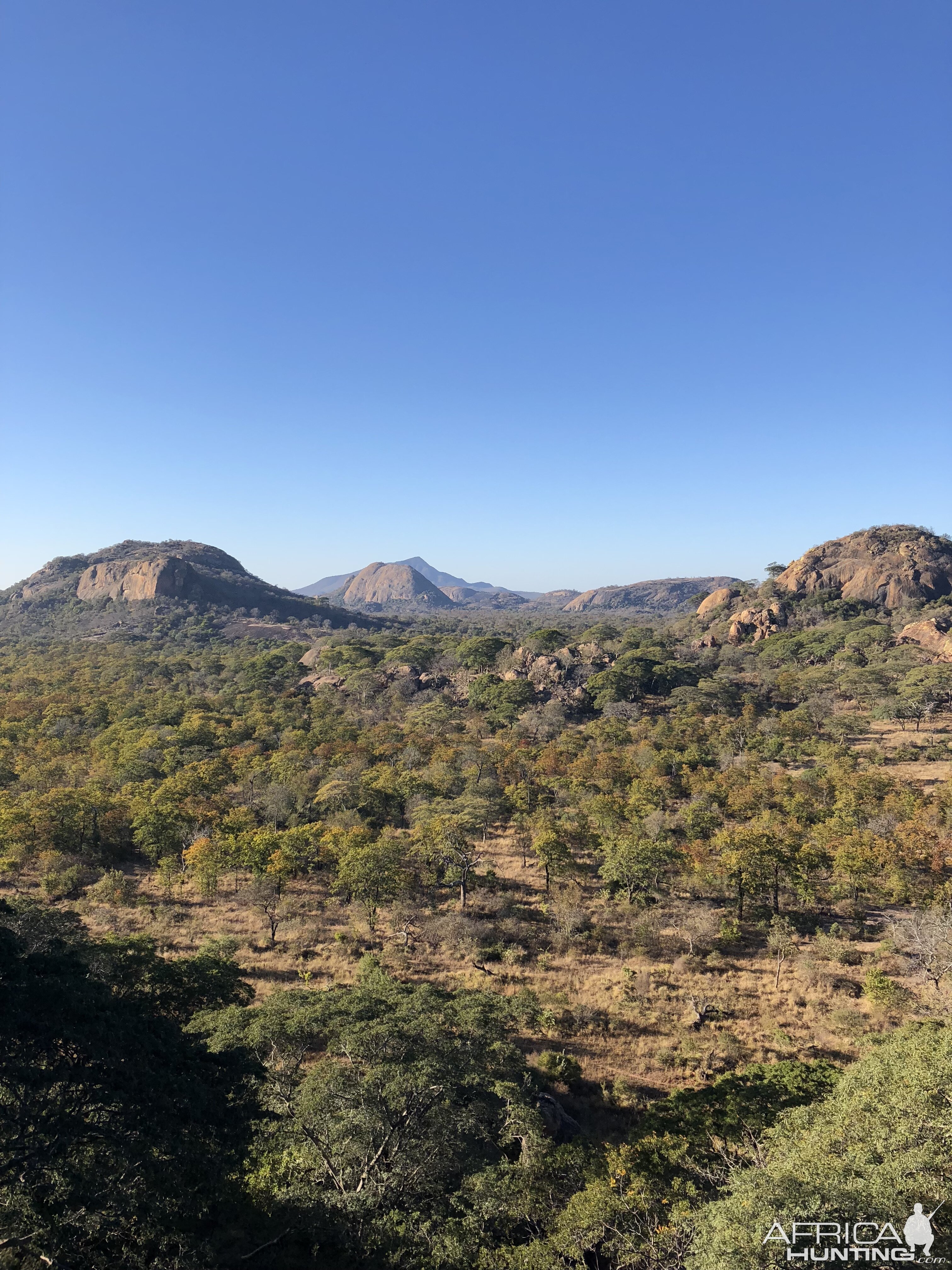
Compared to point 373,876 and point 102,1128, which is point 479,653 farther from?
point 102,1128

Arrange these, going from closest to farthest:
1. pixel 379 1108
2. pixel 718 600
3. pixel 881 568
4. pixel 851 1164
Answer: pixel 851 1164
pixel 379 1108
pixel 881 568
pixel 718 600

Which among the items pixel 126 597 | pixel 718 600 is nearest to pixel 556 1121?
pixel 718 600

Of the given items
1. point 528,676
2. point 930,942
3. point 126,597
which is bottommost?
point 930,942

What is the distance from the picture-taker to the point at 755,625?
96.1 meters

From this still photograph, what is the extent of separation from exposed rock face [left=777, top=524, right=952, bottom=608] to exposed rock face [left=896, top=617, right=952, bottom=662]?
24.4m

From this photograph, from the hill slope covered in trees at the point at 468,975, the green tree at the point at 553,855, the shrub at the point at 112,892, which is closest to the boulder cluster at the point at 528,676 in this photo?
the hill slope covered in trees at the point at 468,975

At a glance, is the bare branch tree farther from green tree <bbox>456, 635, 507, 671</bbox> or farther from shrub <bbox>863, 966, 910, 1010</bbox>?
green tree <bbox>456, 635, 507, 671</bbox>

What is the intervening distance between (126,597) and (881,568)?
579ft

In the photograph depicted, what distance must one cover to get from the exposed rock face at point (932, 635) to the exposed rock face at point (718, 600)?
4322 cm

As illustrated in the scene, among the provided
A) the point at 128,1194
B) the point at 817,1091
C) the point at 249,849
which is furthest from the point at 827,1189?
the point at 249,849

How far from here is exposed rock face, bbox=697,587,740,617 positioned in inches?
4783

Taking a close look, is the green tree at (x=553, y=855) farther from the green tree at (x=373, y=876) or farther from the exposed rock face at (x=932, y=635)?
the exposed rock face at (x=932, y=635)

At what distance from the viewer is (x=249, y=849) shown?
87.2ft

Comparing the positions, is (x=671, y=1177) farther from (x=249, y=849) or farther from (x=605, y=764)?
(x=605, y=764)
